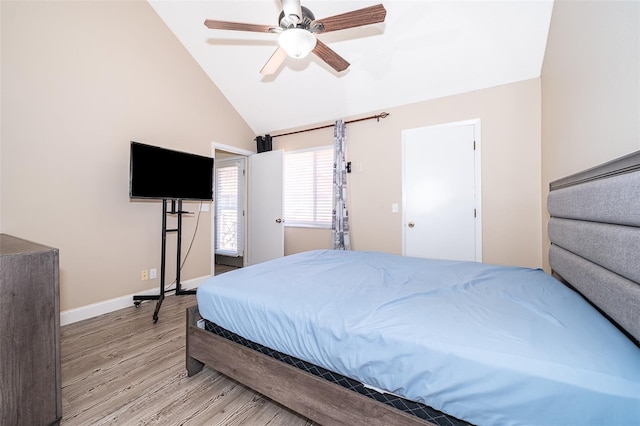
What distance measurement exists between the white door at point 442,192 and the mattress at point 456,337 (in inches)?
55.0

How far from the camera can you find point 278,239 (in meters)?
4.20

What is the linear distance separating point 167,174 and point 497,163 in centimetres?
363

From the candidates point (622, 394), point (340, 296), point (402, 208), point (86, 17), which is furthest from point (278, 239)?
point (622, 394)

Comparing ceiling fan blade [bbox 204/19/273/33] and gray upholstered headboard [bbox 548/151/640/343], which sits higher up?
ceiling fan blade [bbox 204/19/273/33]

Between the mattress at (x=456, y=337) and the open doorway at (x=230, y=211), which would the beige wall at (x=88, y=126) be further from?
the mattress at (x=456, y=337)

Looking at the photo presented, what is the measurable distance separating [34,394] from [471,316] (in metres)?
1.98

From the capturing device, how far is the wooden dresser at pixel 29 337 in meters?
1.14

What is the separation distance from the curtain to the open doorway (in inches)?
69.3

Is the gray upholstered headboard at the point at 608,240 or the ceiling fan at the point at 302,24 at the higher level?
the ceiling fan at the point at 302,24

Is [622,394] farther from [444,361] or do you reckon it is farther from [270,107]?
[270,107]

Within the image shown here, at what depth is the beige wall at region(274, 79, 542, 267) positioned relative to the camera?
2.76 m

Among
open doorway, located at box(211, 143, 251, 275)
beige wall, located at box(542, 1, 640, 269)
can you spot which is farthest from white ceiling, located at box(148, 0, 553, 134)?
open doorway, located at box(211, 143, 251, 275)

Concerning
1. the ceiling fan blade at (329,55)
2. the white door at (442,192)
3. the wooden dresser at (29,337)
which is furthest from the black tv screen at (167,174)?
the white door at (442,192)

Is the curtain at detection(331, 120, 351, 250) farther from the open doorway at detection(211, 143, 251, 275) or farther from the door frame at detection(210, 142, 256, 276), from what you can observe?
the open doorway at detection(211, 143, 251, 275)
